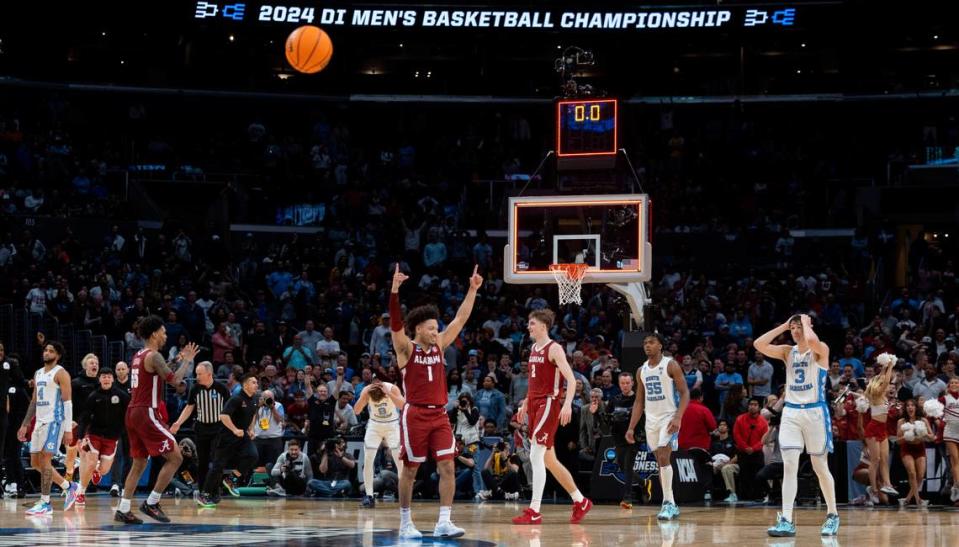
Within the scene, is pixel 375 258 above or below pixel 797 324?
above

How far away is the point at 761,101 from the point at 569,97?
63.7 ft

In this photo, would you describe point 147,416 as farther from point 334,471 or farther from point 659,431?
point 334,471

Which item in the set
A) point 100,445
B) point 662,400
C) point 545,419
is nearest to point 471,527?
point 545,419

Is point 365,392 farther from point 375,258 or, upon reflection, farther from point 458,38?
point 458,38

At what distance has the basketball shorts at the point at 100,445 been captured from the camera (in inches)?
716

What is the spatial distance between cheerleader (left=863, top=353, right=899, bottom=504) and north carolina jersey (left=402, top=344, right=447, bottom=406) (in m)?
8.92

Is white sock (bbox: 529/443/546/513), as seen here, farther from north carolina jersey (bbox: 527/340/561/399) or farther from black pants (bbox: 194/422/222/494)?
black pants (bbox: 194/422/222/494)

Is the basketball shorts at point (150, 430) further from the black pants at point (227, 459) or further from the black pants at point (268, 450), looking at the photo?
the black pants at point (268, 450)

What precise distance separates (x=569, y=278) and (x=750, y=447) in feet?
12.2

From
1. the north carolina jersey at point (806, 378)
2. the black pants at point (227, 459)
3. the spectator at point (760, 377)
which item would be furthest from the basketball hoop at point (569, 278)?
the north carolina jersey at point (806, 378)

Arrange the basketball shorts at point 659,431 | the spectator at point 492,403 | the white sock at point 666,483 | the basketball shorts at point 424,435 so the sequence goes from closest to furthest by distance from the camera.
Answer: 1. the basketball shorts at point 424,435
2. the white sock at point 666,483
3. the basketball shorts at point 659,431
4. the spectator at point 492,403

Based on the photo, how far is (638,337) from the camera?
20.1 meters

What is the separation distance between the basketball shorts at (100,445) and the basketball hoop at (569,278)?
6947 millimetres

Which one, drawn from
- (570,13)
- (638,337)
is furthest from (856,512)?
(570,13)
